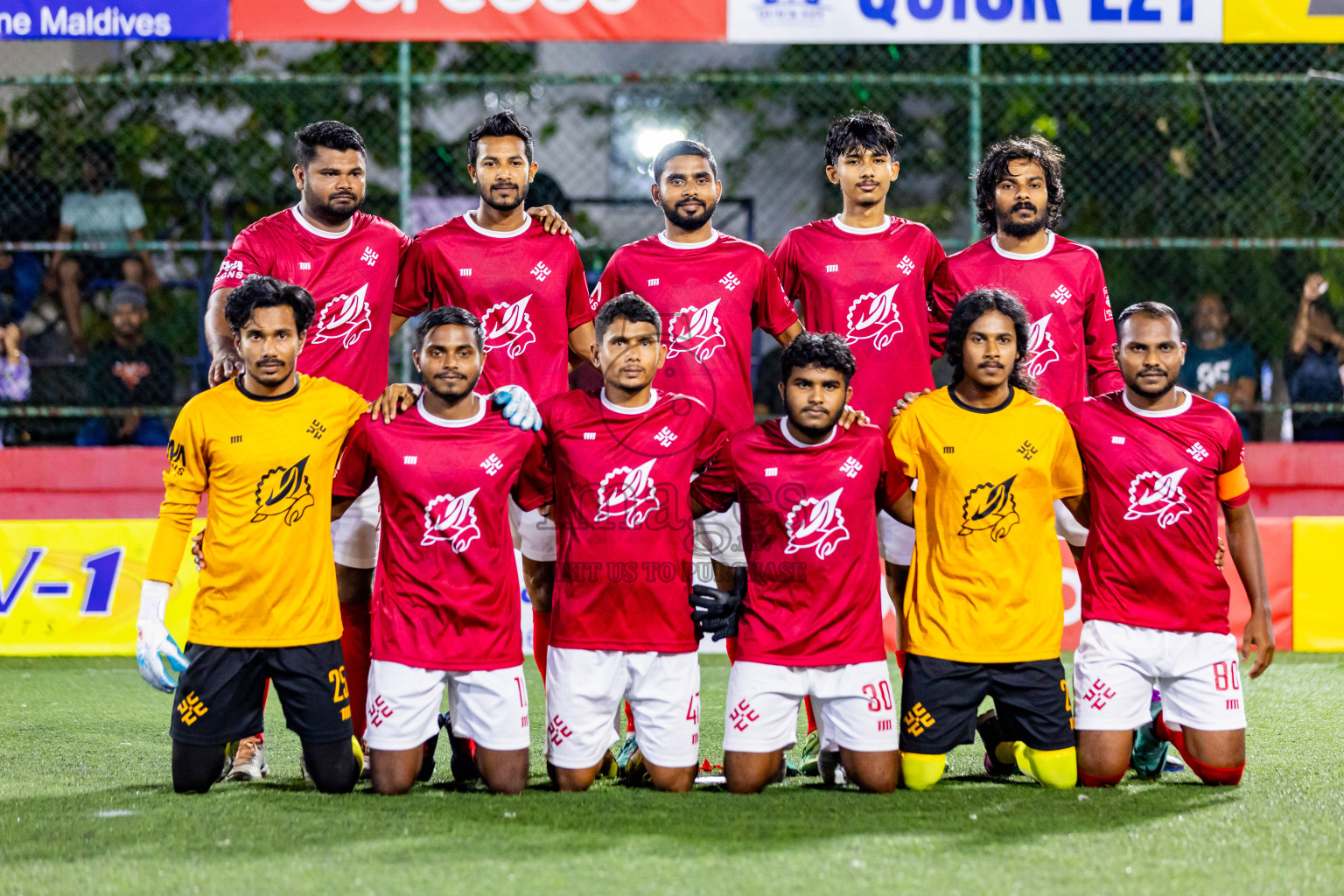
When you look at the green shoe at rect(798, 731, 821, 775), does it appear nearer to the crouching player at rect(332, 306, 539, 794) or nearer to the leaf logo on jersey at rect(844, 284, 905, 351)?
the crouching player at rect(332, 306, 539, 794)

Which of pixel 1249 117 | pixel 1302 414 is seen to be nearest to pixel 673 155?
pixel 1302 414

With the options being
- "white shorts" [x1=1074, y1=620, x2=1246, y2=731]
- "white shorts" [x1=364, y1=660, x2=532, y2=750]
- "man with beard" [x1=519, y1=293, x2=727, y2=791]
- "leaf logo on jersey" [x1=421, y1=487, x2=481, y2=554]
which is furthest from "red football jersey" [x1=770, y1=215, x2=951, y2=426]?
"white shorts" [x1=364, y1=660, x2=532, y2=750]

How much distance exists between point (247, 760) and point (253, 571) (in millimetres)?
771

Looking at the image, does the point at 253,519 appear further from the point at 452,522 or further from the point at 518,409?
the point at 518,409

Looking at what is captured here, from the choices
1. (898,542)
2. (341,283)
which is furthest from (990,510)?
(341,283)

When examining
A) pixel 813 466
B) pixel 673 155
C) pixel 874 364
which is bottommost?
pixel 813 466

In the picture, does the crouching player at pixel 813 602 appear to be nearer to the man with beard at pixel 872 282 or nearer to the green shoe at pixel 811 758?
the green shoe at pixel 811 758

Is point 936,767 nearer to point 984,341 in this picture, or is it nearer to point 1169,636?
point 1169,636

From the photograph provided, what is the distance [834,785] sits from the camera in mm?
4820

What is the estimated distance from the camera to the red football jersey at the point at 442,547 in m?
4.57

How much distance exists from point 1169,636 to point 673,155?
7.76 ft

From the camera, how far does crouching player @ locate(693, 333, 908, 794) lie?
463 cm

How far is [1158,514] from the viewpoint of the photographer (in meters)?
4.80

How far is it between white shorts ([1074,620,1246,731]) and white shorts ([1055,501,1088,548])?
50 cm
